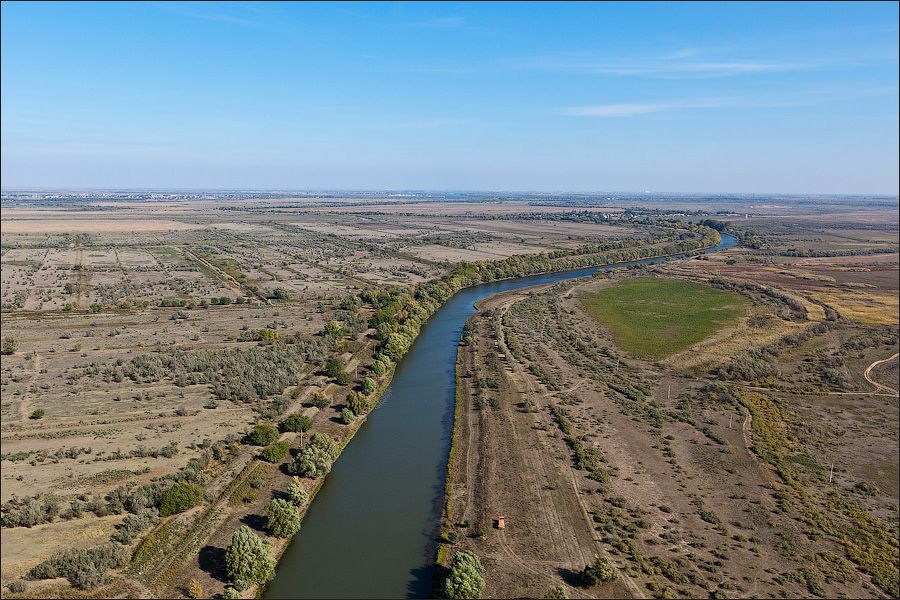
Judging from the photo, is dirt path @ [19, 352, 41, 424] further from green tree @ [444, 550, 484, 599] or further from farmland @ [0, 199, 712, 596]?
green tree @ [444, 550, 484, 599]

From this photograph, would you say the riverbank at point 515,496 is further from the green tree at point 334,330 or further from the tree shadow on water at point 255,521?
the green tree at point 334,330

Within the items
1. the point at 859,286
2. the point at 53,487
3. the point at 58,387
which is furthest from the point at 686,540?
the point at 58,387

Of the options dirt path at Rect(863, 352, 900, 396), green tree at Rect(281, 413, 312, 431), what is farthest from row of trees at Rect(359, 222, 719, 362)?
dirt path at Rect(863, 352, 900, 396)

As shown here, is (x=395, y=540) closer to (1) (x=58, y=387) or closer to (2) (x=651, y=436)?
(2) (x=651, y=436)

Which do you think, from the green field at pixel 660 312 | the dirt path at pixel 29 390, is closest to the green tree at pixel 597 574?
the green field at pixel 660 312

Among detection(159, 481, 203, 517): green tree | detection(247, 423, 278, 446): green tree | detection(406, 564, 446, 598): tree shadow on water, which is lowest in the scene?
detection(406, 564, 446, 598): tree shadow on water

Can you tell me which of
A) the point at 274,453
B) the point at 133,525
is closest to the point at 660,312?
the point at 274,453

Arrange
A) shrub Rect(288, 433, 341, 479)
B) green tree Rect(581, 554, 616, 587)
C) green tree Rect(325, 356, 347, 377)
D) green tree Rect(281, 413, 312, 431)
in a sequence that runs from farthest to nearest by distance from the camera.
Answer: green tree Rect(325, 356, 347, 377), green tree Rect(281, 413, 312, 431), shrub Rect(288, 433, 341, 479), green tree Rect(581, 554, 616, 587)
